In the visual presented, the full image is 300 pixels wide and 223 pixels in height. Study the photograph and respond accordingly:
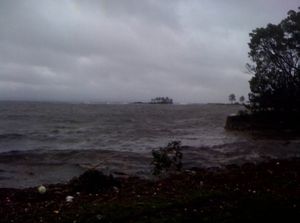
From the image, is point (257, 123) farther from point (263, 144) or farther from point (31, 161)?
point (31, 161)

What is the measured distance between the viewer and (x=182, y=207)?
853cm

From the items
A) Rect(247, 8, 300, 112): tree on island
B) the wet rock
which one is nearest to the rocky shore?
the wet rock

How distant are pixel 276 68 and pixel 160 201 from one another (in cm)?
3541

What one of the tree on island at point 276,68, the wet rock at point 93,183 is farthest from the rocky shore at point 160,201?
the tree on island at point 276,68

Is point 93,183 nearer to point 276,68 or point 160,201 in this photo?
point 160,201

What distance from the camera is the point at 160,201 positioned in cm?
900

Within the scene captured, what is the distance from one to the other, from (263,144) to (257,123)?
1475 cm

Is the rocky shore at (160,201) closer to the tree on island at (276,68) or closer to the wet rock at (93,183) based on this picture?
the wet rock at (93,183)

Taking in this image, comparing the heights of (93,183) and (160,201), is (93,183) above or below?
below

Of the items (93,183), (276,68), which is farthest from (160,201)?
(276,68)

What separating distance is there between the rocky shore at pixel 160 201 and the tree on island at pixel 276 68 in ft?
95.9

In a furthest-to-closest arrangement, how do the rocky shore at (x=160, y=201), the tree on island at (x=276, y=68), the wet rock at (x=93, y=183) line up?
the tree on island at (x=276, y=68) → the wet rock at (x=93, y=183) → the rocky shore at (x=160, y=201)

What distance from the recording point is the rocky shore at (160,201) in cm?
794

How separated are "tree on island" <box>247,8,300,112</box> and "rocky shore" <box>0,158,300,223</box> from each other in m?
29.2
